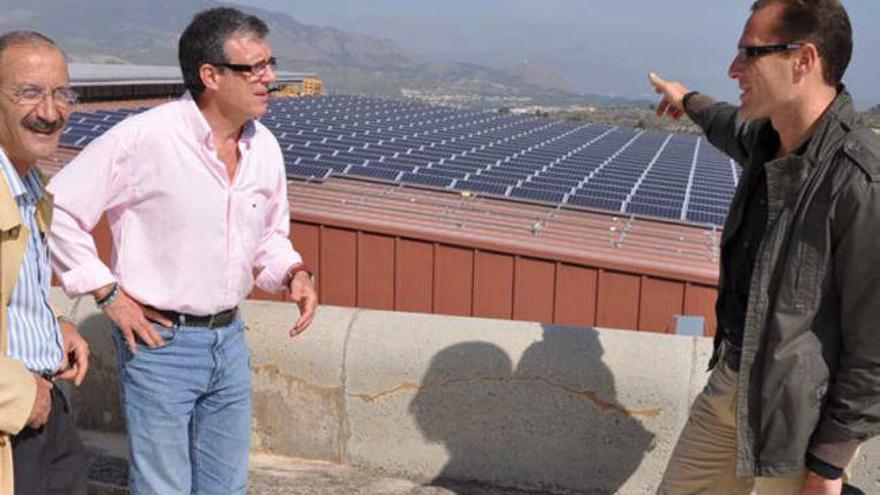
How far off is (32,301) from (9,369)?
0.94 feet

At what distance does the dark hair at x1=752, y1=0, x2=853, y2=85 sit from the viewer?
2738 millimetres

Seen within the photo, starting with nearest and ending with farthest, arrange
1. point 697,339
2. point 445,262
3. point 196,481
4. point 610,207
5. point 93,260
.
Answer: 1. point 93,260
2. point 196,481
3. point 697,339
4. point 445,262
5. point 610,207

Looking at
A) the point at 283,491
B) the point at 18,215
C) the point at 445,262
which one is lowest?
the point at 445,262

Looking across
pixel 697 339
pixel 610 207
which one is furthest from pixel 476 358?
pixel 610 207

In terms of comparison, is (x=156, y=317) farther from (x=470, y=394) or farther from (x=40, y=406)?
(x=470, y=394)

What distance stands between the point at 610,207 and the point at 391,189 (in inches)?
128

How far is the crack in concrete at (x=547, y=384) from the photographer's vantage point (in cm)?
449

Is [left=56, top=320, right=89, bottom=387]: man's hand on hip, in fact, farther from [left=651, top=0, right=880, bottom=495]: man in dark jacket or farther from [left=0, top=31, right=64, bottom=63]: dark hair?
[left=651, top=0, right=880, bottom=495]: man in dark jacket

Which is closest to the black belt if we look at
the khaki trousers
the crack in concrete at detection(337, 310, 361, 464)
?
the crack in concrete at detection(337, 310, 361, 464)

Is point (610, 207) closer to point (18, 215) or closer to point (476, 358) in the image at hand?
point (476, 358)

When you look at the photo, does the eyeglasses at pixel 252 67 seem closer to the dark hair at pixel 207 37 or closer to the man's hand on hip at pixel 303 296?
the dark hair at pixel 207 37

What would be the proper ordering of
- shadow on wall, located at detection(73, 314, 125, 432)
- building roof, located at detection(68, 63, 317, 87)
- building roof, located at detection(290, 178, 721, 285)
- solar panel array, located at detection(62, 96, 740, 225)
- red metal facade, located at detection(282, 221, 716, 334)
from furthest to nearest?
1. building roof, located at detection(68, 63, 317, 87)
2. solar panel array, located at detection(62, 96, 740, 225)
3. building roof, located at detection(290, 178, 721, 285)
4. red metal facade, located at detection(282, 221, 716, 334)
5. shadow on wall, located at detection(73, 314, 125, 432)

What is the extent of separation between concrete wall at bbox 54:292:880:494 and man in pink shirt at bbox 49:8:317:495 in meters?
1.16

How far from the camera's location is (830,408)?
2.76 m
